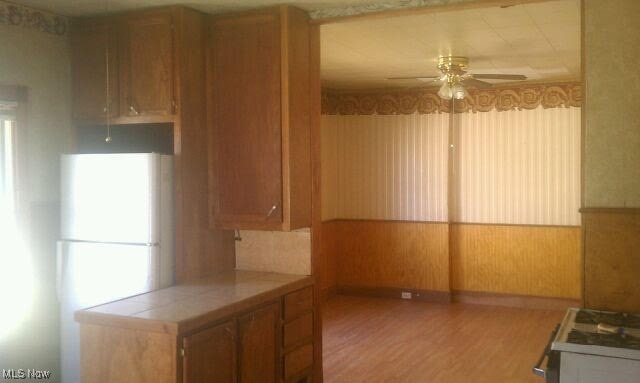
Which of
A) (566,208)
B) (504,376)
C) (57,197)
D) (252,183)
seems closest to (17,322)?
(57,197)

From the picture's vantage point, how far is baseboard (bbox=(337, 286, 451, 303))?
291 inches

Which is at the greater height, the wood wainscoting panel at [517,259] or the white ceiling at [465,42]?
the white ceiling at [465,42]

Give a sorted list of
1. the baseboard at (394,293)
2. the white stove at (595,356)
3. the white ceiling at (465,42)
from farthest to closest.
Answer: the baseboard at (394,293) → the white ceiling at (465,42) → the white stove at (595,356)

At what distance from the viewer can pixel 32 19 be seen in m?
3.73

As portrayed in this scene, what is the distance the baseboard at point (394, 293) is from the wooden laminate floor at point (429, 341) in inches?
4.9

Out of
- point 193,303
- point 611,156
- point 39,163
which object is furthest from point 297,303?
point 611,156

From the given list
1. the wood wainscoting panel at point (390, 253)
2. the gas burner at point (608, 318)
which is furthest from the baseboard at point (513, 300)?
the gas burner at point (608, 318)

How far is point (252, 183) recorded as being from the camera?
375cm

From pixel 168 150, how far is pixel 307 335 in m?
1.38

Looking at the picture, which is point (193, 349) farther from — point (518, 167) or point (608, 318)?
point (518, 167)

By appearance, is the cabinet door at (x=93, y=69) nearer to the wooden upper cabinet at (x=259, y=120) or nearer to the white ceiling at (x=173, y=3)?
the white ceiling at (x=173, y=3)

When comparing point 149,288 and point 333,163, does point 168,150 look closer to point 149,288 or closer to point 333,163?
point 149,288

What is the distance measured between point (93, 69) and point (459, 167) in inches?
184

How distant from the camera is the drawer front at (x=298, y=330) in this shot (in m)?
3.61
